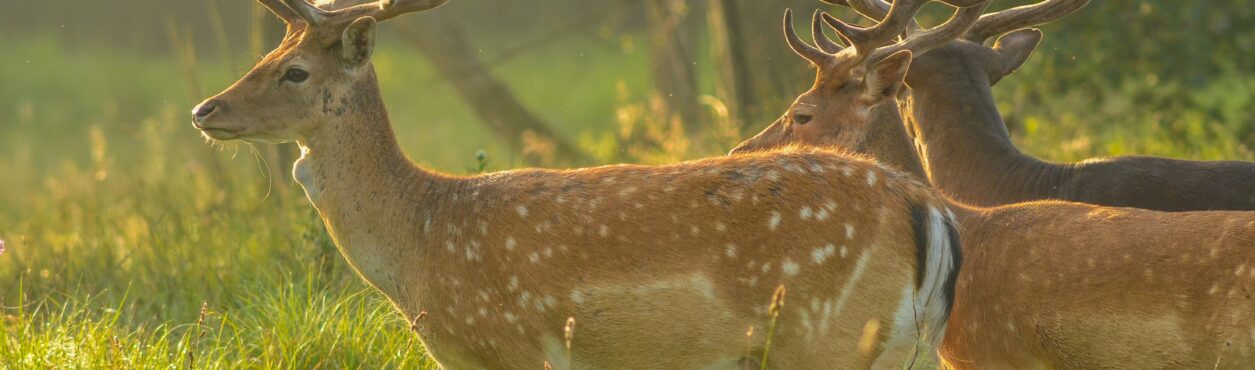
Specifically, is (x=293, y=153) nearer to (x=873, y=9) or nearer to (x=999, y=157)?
Answer: (x=873, y=9)

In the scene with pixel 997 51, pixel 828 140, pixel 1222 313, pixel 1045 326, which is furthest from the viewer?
pixel 997 51

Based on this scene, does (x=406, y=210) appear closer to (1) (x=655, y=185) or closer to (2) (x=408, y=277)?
(2) (x=408, y=277)

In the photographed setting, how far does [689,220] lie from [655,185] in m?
0.18

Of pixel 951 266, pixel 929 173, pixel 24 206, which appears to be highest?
pixel 951 266

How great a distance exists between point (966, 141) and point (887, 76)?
59cm

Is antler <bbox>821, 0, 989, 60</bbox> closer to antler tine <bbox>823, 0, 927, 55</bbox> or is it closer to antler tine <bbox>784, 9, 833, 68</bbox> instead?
antler tine <bbox>823, 0, 927, 55</bbox>

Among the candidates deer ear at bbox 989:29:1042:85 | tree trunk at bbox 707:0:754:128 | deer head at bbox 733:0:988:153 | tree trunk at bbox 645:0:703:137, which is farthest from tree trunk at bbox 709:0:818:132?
deer head at bbox 733:0:988:153

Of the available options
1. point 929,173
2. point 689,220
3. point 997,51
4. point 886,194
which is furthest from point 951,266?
point 997,51

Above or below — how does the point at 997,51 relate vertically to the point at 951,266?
below

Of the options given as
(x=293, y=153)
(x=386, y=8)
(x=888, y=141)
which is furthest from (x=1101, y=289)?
(x=293, y=153)

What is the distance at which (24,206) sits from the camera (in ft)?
39.4

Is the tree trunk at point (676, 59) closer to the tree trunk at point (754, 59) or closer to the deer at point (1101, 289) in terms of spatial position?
the tree trunk at point (754, 59)

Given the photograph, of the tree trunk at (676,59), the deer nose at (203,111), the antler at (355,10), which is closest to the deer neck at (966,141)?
the antler at (355,10)

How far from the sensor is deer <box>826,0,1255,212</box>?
6188 mm
